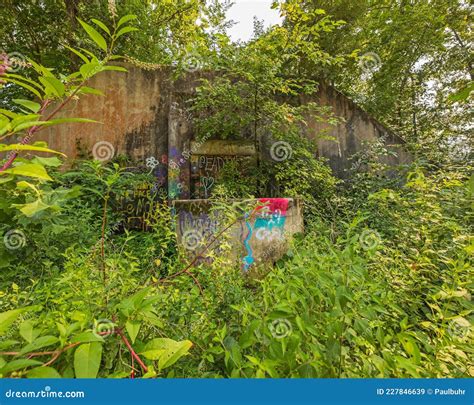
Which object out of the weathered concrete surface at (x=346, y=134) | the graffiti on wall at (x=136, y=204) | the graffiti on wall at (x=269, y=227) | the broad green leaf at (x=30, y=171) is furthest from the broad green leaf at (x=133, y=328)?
the weathered concrete surface at (x=346, y=134)

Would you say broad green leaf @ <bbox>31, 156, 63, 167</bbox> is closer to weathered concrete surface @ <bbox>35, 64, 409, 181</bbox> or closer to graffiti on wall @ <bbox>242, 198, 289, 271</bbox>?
graffiti on wall @ <bbox>242, 198, 289, 271</bbox>

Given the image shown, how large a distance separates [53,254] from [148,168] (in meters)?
2.94

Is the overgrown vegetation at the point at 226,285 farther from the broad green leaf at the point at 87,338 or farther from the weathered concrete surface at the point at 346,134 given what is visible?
the weathered concrete surface at the point at 346,134

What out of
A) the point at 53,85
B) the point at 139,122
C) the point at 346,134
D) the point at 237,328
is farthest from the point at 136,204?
the point at 346,134

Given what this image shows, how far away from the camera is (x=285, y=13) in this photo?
4660mm

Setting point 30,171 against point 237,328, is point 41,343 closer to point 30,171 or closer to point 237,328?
point 30,171

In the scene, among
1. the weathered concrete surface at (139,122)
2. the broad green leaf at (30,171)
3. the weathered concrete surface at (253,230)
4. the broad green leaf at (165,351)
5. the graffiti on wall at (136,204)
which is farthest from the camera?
the weathered concrete surface at (139,122)

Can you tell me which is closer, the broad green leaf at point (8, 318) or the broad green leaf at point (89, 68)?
the broad green leaf at point (8, 318)

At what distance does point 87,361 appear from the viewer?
2.18 ft

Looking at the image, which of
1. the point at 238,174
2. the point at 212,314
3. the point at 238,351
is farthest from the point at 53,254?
the point at 238,174

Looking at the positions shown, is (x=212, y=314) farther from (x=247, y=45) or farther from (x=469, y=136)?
(x=469, y=136)

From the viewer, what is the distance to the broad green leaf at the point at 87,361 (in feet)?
2.14

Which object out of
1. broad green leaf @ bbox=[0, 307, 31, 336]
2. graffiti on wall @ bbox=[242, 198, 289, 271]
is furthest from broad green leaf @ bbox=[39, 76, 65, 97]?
graffiti on wall @ bbox=[242, 198, 289, 271]

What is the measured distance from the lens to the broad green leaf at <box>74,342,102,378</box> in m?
0.65
